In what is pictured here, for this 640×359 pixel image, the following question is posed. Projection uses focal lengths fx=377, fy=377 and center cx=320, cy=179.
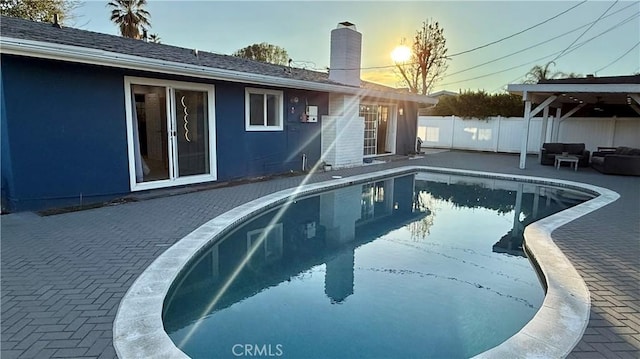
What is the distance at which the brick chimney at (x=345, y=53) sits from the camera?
13586mm

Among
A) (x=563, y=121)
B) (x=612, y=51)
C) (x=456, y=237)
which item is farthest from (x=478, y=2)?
(x=456, y=237)

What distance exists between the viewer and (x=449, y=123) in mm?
20844

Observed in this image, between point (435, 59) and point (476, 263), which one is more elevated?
point (435, 59)

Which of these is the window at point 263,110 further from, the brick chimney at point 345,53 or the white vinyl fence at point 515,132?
the white vinyl fence at point 515,132

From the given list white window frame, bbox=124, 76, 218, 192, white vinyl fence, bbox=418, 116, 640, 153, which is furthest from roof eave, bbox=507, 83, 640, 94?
white window frame, bbox=124, 76, 218, 192

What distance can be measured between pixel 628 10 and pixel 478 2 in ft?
18.2

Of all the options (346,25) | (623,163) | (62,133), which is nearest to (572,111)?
(623,163)

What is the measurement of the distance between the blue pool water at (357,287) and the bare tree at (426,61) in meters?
21.8

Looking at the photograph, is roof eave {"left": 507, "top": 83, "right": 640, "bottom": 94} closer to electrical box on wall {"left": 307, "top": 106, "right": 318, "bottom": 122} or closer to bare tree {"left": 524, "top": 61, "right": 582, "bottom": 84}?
electrical box on wall {"left": 307, "top": 106, "right": 318, "bottom": 122}

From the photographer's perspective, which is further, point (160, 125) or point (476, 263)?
point (160, 125)

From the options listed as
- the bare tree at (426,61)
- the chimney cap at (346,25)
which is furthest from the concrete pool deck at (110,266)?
the bare tree at (426,61)

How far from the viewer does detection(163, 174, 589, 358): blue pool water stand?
10.5 feet

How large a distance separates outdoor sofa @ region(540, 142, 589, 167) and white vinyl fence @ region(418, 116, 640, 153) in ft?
3.64

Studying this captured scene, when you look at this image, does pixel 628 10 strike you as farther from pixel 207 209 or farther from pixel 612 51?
pixel 207 209
